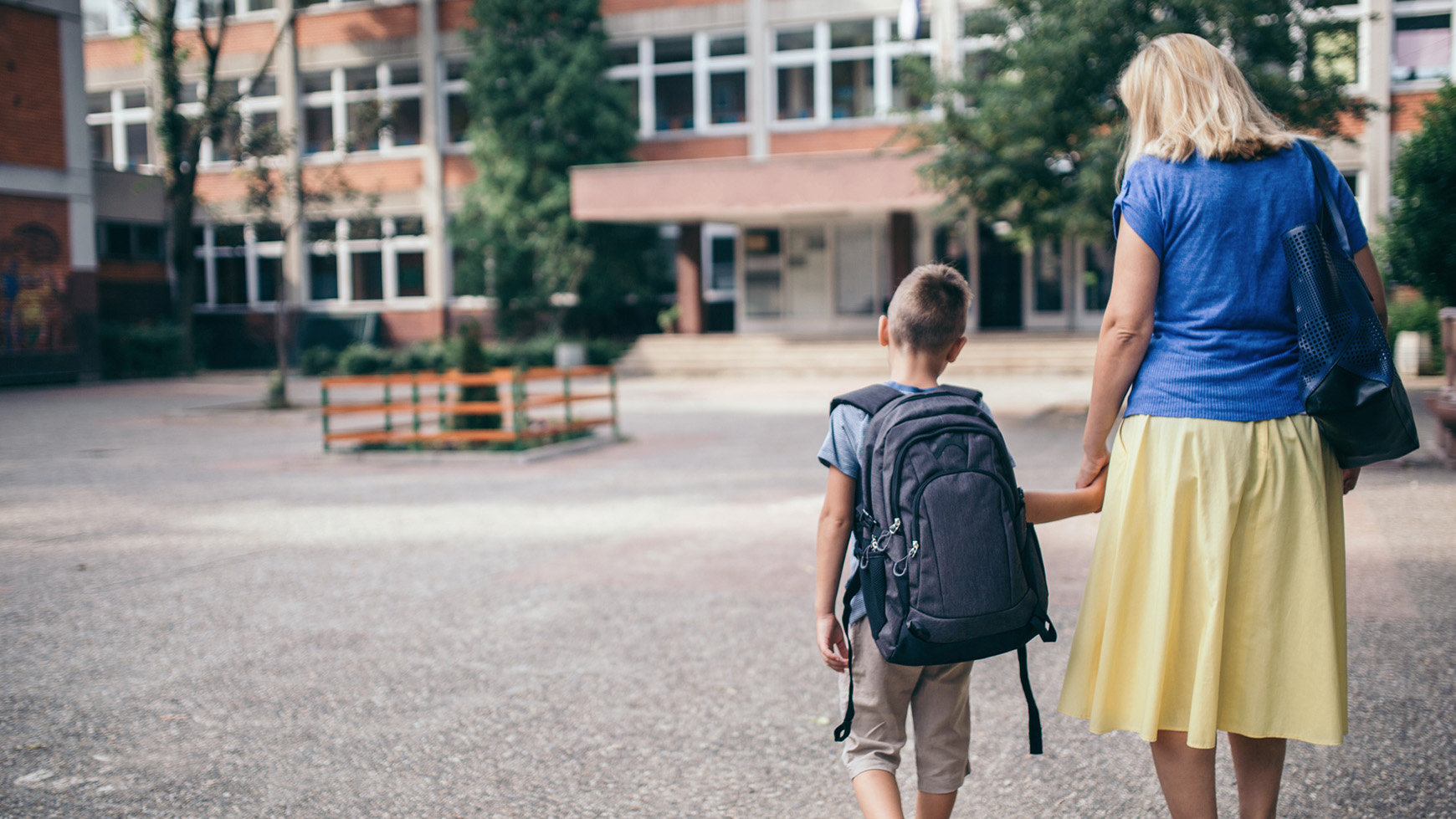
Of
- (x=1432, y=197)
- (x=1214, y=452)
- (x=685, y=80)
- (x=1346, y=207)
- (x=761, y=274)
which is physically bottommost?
(x=1214, y=452)

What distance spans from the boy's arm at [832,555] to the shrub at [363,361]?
2742 cm

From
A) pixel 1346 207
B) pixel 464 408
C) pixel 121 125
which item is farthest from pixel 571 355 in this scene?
pixel 1346 207

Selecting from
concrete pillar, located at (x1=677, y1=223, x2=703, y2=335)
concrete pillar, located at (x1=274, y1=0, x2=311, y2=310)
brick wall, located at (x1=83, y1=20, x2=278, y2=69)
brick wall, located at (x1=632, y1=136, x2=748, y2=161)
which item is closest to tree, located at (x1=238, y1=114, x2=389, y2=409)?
concrete pillar, located at (x1=677, y1=223, x2=703, y2=335)

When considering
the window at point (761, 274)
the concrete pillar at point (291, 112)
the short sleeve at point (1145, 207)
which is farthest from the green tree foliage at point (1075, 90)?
the concrete pillar at point (291, 112)

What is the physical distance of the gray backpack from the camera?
2330 millimetres

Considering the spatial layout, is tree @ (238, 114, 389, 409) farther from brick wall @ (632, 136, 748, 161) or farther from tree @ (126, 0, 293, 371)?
brick wall @ (632, 136, 748, 161)

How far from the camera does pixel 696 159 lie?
30.9 metres

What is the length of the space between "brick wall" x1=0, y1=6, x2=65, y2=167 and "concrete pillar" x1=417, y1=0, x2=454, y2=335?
32.2 feet

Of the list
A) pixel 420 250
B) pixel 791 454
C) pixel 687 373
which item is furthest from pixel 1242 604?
pixel 420 250

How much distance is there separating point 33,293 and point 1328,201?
95.6ft

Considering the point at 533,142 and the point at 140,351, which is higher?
the point at 533,142

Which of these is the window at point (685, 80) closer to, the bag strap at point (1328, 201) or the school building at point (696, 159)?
the school building at point (696, 159)

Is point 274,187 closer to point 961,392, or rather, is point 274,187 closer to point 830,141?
point 830,141

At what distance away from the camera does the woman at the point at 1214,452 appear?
2.42m
